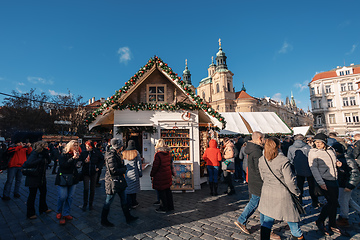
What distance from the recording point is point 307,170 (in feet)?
17.1

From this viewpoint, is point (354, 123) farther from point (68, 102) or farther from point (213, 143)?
point (68, 102)

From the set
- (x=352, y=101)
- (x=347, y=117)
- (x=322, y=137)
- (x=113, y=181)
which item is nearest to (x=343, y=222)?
(x=322, y=137)

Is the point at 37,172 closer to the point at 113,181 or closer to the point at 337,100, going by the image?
the point at 113,181

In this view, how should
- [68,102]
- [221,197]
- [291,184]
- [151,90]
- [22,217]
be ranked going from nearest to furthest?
[291,184]
[22,217]
[221,197]
[151,90]
[68,102]

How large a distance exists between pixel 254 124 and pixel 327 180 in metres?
12.0

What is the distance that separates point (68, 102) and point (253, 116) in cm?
A: 2944

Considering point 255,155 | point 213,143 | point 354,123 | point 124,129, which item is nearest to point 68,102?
point 124,129

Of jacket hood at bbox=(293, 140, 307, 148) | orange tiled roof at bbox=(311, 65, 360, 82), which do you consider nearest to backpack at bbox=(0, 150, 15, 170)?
jacket hood at bbox=(293, 140, 307, 148)

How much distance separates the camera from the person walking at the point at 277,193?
2773mm

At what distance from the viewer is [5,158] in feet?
19.6

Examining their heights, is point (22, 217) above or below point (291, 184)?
below

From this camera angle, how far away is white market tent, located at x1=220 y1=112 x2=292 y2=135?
46.4 feet

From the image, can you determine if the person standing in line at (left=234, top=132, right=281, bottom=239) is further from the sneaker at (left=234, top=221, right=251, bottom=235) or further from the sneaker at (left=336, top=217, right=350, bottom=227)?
the sneaker at (left=336, top=217, right=350, bottom=227)

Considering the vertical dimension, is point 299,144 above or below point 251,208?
above
